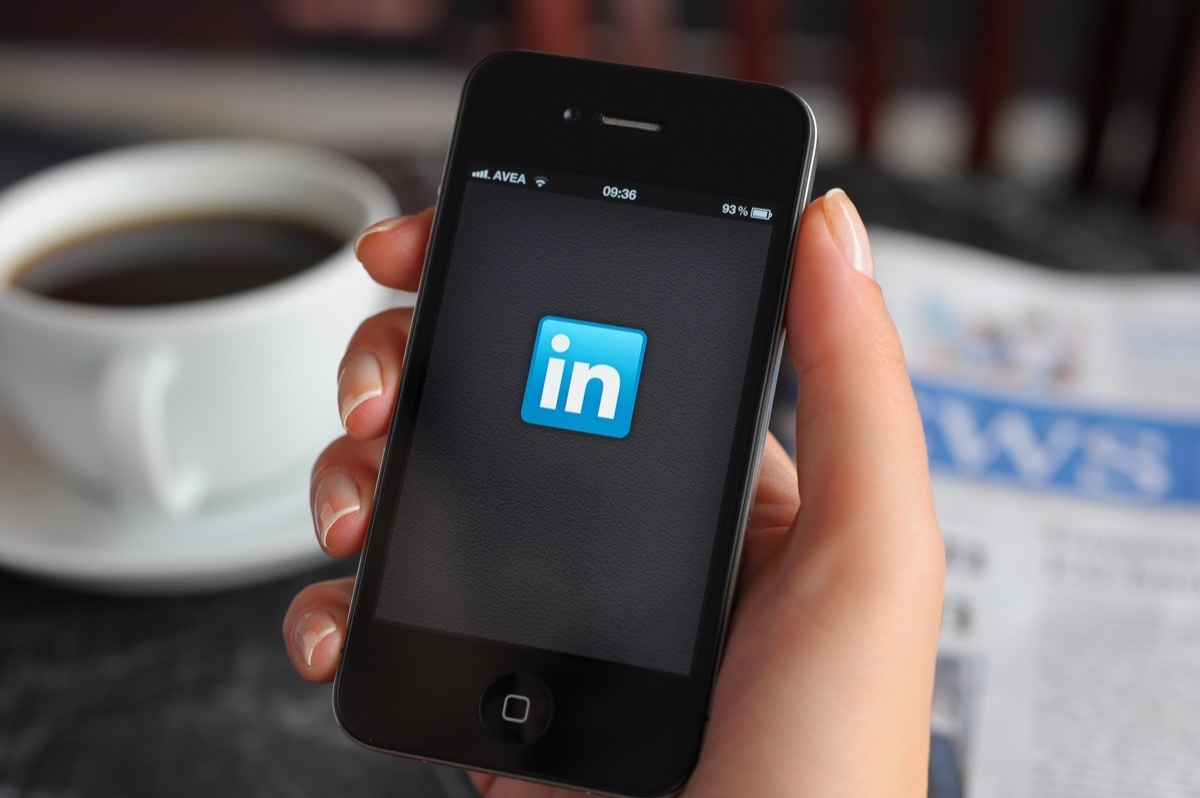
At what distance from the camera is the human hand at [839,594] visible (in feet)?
1.16

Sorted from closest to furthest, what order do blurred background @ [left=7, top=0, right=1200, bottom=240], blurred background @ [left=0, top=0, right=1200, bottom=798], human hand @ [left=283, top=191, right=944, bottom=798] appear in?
1. human hand @ [left=283, top=191, right=944, bottom=798]
2. blurred background @ [left=0, top=0, right=1200, bottom=798]
3. blurred background @ [left=7, top=0, right=1200, bottom=240]

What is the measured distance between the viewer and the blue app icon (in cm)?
40

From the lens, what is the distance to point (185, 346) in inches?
18.5

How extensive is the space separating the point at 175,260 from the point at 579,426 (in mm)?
288

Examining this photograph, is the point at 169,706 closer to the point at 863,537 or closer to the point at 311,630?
the point at 311,630

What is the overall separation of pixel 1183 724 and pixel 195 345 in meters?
0.45

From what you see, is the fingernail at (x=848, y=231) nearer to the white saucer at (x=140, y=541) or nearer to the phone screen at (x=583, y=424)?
the phone screen at (x=583, y=424)

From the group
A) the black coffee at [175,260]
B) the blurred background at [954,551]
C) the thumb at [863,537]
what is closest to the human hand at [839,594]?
the thumb at [863,537]

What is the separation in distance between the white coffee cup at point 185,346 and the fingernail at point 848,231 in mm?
226

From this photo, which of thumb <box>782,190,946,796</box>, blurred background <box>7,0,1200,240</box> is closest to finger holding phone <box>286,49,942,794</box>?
thumb <box>782,190,946,796</box>

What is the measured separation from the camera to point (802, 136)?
1.32ft

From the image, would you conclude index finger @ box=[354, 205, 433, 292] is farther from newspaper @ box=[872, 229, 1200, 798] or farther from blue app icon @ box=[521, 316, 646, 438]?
newspaper @ box=[872, 229, 1200, 798]

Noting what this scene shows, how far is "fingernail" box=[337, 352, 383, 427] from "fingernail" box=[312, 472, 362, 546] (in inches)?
0.9

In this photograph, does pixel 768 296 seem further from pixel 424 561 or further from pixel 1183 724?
pixel 1183 724
